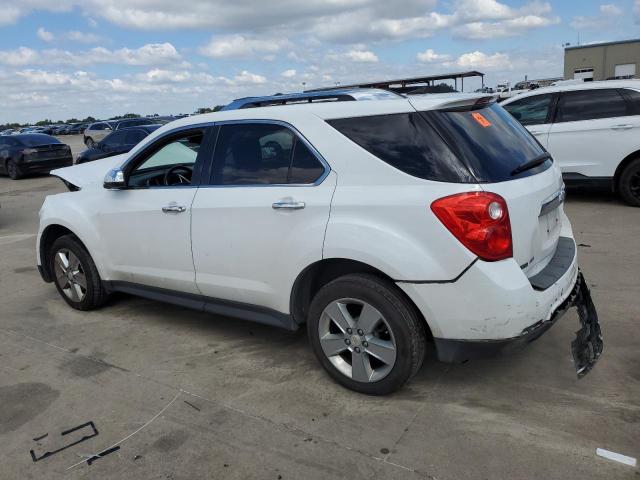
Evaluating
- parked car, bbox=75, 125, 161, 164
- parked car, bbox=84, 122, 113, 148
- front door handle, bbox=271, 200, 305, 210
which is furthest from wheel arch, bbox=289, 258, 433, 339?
parked car, bbox=84, 122, 113, 148

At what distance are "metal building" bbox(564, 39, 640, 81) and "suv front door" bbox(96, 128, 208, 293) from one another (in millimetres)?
62186

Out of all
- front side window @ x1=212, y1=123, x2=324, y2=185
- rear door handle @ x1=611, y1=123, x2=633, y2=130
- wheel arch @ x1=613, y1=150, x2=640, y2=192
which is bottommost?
wheel arch @ x1=613, y1=150, x2=640, y2=192

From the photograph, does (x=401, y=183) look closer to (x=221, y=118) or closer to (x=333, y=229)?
(x=333, y=229)

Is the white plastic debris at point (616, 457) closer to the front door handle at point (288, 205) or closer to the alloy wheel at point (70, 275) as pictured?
the front door handle at point (288, 205)

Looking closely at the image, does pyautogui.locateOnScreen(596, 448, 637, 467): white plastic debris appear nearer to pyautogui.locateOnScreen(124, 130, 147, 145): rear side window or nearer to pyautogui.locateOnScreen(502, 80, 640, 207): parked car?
pyautogui.locateOnScreen(502, 80, 640, 207): parked car

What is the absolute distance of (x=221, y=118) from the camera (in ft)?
12.5

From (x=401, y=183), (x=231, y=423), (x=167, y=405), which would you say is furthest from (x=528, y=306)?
(x=167, y=405)

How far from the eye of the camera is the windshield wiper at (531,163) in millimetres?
3055

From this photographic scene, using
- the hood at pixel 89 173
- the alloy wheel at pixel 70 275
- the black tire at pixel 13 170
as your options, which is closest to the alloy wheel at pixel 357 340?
the hood at pixel 89 173

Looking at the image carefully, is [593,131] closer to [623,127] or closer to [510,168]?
[623,127]

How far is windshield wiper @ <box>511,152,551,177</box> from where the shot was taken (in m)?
3.05

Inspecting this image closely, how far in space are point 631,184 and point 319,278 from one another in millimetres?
5974

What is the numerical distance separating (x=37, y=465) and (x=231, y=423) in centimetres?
99

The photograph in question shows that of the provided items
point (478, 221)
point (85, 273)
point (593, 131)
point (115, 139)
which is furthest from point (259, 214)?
point (115, 139)
